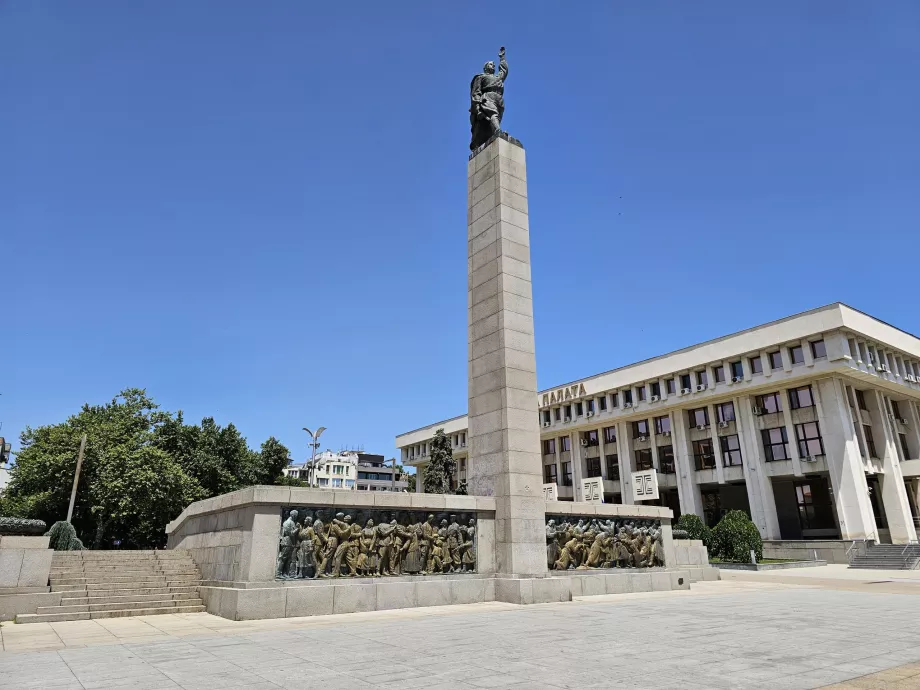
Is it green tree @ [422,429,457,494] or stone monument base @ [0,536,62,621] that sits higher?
green tree @ [422,429,457,494]

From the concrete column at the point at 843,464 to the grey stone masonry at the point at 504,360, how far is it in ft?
109

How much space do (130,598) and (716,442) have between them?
44.6 metres

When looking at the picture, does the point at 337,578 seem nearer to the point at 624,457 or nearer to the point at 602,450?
the point at 624,457

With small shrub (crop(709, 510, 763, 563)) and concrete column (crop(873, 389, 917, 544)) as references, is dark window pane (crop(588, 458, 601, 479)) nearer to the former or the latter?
small shrub (crop(709, 510, 763, 563))

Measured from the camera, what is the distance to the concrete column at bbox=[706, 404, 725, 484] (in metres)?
47.3

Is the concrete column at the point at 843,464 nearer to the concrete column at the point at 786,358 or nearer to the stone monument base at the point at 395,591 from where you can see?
the concrete column at the point at 786,358

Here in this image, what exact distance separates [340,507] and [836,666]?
9.80 meters

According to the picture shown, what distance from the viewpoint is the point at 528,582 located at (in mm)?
14953

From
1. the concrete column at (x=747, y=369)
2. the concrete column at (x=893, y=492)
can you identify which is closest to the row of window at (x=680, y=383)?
the concrete column at (x=747, y=369)

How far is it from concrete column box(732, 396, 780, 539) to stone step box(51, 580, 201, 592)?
41.2 metres

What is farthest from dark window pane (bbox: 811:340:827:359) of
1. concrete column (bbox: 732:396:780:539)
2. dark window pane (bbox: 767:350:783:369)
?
concrete column (bbox: 732:396:780:539)

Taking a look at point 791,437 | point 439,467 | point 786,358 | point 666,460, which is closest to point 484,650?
point 786,358

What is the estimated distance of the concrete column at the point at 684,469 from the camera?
48.7 m

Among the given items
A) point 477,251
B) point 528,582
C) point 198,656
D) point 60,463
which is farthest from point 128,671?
point 60,463
